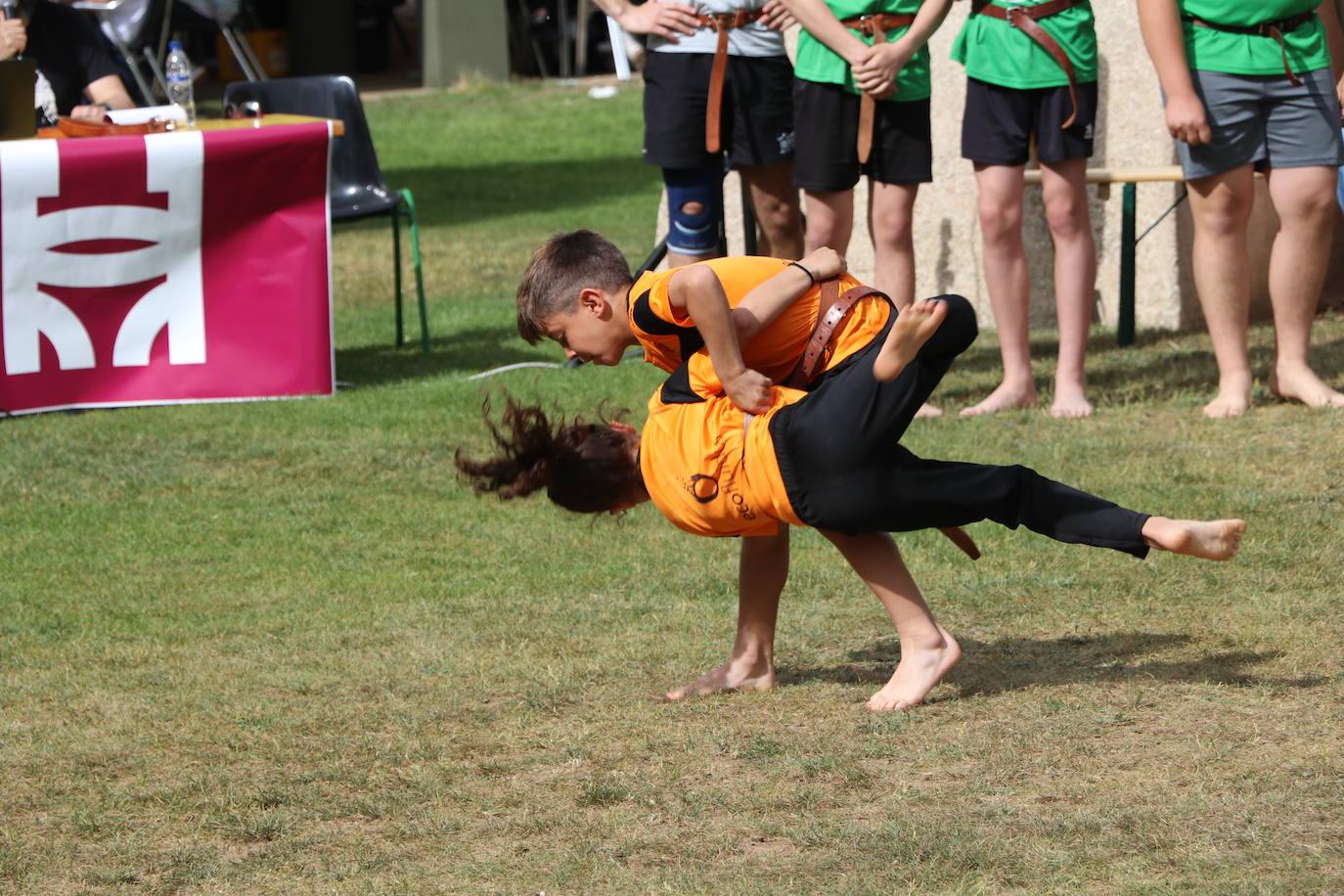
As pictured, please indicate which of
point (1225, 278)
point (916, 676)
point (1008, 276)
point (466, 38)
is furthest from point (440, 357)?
point (466, 38)

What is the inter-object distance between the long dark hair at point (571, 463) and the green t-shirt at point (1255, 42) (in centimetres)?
314

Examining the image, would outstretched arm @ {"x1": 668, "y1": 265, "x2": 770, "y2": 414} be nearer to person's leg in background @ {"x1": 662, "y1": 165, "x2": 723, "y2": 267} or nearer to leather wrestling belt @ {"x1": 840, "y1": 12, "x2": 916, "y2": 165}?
leather wrestling belt @ {"x1": 840, "y1": 12, "x2": 916, "y2": 165}

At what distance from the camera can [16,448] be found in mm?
6887

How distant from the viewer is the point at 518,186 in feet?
49.3

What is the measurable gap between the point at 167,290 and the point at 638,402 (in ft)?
6.25

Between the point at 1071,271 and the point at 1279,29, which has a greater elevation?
the point at 1279,29

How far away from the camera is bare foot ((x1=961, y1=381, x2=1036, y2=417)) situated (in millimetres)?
6859

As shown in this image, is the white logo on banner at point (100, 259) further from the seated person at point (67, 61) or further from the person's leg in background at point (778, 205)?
the person's leg in background at point (778, 205)

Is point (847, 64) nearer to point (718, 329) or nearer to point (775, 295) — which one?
point (775, 295)

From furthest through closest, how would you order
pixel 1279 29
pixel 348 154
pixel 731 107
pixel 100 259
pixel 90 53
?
pixel 348 154, pixel 90 53, pixel 100 259, pixel 731 107, pixel 1279 29

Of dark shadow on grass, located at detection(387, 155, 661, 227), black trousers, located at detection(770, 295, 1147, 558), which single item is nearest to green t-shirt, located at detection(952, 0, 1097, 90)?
black trousers, located at detection(770, 295, 1147, 558)

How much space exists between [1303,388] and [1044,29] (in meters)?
1.53

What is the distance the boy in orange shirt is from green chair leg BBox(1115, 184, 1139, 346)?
414cm

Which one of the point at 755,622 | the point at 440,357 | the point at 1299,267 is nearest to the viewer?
the point at 755,622
